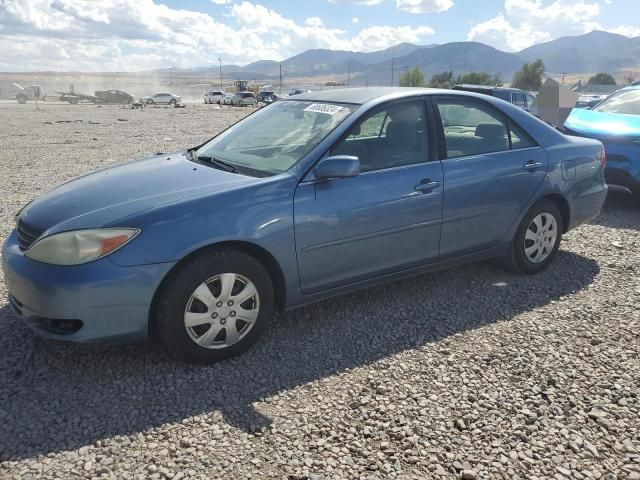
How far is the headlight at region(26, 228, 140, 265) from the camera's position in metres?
2.88

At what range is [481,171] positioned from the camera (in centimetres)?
418

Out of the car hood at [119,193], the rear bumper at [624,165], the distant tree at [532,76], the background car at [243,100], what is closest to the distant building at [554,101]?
the rear bumper at [624,165]

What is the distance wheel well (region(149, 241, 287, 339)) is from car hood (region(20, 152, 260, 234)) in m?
0.33

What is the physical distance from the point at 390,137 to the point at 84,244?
2.20 meters

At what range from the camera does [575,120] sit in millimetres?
8109

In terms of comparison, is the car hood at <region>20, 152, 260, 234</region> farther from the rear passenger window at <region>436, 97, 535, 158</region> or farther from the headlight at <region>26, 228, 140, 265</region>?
the rear passenger window at <region>436, 97, 535, 158</region>

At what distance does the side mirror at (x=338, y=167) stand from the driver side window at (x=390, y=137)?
24 cm

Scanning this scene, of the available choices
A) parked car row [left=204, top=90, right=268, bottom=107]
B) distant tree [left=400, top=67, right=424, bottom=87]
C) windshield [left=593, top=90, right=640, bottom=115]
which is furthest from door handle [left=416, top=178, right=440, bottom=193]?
distant tree [left=400, top=67, right=424, bottom=87]

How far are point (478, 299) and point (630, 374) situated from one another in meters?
1.28

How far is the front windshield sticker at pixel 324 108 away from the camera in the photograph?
3.87 meters

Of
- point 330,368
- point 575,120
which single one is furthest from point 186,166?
point 575,120

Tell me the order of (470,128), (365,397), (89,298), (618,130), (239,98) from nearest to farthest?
(89,298), (365,397), (470,128), (618,130), (239,98)

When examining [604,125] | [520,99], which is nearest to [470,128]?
[604,125]

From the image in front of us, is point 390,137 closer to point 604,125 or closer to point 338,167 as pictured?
point 338,167
